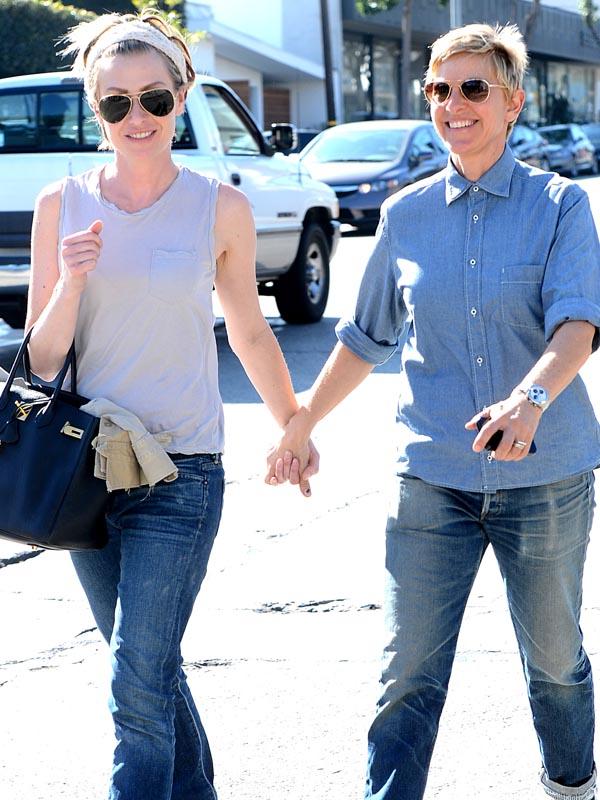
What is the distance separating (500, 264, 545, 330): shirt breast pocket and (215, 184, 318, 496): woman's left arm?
0.61 m

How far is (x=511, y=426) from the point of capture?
2.75m

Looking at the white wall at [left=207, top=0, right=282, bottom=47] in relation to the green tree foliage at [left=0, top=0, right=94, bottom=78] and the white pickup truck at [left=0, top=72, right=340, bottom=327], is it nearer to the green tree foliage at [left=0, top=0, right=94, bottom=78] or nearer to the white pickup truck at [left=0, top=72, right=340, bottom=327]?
the green tree foliage at [left=0, top=0, right=94, bottom=78]

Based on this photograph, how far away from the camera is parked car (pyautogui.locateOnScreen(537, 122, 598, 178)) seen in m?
33.9

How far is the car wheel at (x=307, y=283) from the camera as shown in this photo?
39.3 feet

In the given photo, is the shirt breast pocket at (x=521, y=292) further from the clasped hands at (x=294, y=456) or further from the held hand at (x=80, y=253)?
the held hand at (x=80, y=253)

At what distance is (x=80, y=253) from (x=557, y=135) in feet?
110

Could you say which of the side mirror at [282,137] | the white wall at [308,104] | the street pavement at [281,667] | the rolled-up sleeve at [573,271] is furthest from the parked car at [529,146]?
the rolled-up sleeve at [573,271]

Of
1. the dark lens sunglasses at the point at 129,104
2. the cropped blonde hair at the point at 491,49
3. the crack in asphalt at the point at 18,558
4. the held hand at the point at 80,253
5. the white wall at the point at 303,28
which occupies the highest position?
the white wall at the point at 303,28

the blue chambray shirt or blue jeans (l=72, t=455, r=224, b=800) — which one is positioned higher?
the blue chambray shirt

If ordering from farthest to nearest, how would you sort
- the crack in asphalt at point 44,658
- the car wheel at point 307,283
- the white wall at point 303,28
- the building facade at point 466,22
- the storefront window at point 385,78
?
the storefront window at point 385,78
the building facade at point 466,22
the white wall at point 303,28
the car wheel at point 307,283
the crack in asphalt at point 44,658

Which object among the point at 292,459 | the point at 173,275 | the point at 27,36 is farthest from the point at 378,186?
the point at 173,275

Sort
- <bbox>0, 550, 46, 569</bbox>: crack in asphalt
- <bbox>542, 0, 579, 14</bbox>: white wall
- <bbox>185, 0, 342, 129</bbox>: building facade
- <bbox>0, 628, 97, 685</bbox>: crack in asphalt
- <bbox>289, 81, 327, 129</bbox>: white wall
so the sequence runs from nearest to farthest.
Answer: <bbox>0, 628, 97, 685</bbox>: crack in asphalt < <bbox>0, 550, 46, 569</bbox>: crack in asphalt < <bbox>185, 0, 342, 129</bbox>: building facade < <bbox>289, 81, 327, 129</bbox>: white wall < <bbox>542, 0, 579, 14</bbox>: white wall

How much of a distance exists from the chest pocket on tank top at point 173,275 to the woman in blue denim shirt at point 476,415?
1.54ft

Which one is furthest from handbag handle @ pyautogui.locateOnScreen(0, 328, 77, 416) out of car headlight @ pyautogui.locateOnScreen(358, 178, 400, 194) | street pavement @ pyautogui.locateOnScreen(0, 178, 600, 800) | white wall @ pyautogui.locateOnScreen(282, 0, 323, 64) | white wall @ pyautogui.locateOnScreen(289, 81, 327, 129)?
white wall @ pyautogui.locateOnScreen(282, 0, 323, 64)
